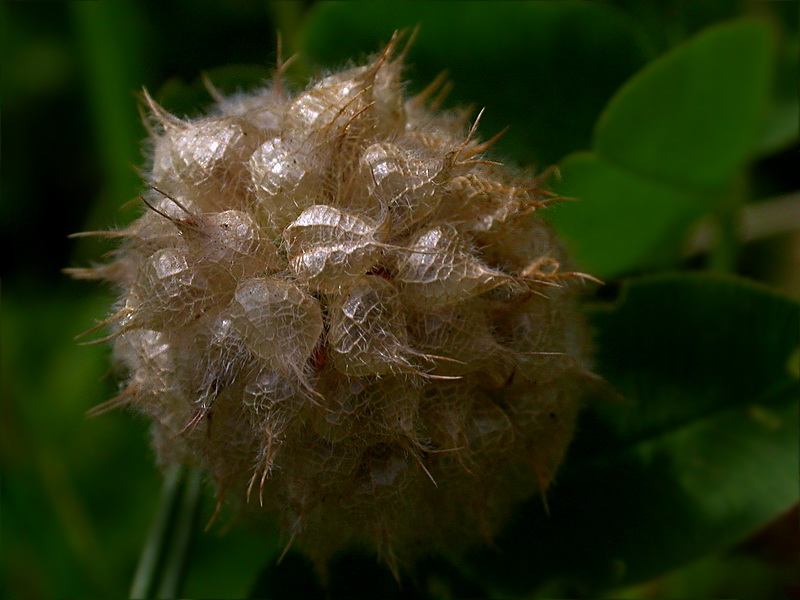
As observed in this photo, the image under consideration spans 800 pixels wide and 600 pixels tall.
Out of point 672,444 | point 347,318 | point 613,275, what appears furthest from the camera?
point 613,275

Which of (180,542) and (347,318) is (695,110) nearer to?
(347,318)

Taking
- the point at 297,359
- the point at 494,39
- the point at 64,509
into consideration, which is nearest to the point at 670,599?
the point at 297,359

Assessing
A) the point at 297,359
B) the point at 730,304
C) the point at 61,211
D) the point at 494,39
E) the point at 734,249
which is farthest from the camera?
the point at 61,211

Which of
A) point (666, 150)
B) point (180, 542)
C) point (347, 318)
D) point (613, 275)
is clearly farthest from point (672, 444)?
point (180, 542)

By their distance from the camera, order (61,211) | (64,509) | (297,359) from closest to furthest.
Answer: (297,359)
(64,509)
(61,211)

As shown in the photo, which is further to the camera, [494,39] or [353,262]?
[494,39]

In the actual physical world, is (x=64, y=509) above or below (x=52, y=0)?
below

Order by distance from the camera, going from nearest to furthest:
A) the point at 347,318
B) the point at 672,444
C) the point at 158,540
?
1. the point at 347,318
2. the point at 672,444
3. the point at 158,540

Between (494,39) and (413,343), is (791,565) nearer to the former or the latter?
(413,343)

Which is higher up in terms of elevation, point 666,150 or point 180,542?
point 666,150
